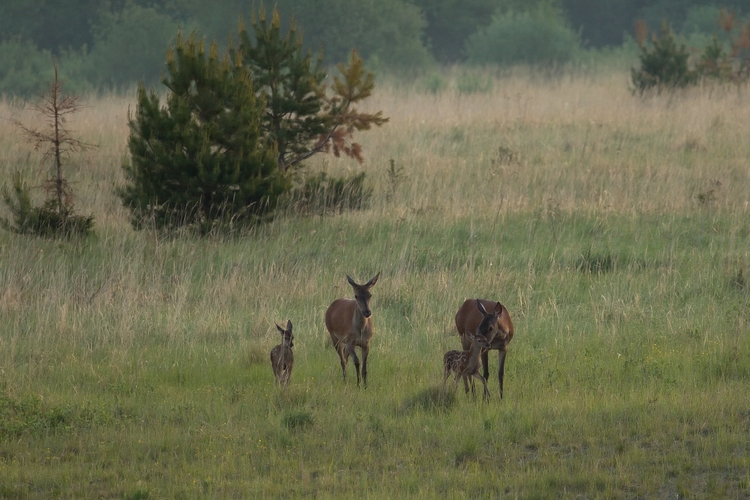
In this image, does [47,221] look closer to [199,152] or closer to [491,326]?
[199,152]

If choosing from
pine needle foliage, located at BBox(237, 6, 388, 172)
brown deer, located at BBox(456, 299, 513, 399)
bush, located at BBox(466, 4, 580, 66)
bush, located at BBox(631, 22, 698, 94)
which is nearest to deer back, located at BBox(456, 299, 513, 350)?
brown deer, located at BBox(456, 299, 513, 399)

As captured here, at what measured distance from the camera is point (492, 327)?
814cm

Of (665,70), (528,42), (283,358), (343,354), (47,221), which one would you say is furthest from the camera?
(528,42)

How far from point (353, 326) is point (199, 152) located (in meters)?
6.37

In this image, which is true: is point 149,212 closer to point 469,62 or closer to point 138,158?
point 138,158

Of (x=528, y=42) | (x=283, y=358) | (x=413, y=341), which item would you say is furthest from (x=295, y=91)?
(x=528, y=42)

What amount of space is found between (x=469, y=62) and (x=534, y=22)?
11.5ft

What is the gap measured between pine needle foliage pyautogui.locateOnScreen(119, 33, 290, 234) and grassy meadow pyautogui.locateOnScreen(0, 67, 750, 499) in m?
0.50

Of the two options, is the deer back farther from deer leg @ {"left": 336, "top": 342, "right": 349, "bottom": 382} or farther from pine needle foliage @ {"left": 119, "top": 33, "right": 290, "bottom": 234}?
pine needle foliage @ {"left": 119, "top": 33, "right": 290, "bottom": 234}

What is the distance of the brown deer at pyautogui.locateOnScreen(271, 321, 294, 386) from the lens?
8742mm

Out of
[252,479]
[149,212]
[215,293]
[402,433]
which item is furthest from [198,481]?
[149,212]

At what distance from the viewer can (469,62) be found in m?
49.3

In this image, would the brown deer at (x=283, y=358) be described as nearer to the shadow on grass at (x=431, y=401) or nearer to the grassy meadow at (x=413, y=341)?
the grassy meadow at (x=413, y=341)

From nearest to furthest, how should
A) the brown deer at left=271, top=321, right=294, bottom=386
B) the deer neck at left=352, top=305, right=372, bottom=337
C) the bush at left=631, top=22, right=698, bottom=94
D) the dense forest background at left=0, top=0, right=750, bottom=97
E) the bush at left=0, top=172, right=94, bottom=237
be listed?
the brown deer at left=271, top=321, right=294, bottom=386, the deer neck at left=352, top=305, right=372, bottom=337, the bush at left=0, top=172, right=94, bottom=237, the bush at left=631, top=22, right=698, bottom=94, the dense forest background at left=0, top=0, right=750, bottom=97
